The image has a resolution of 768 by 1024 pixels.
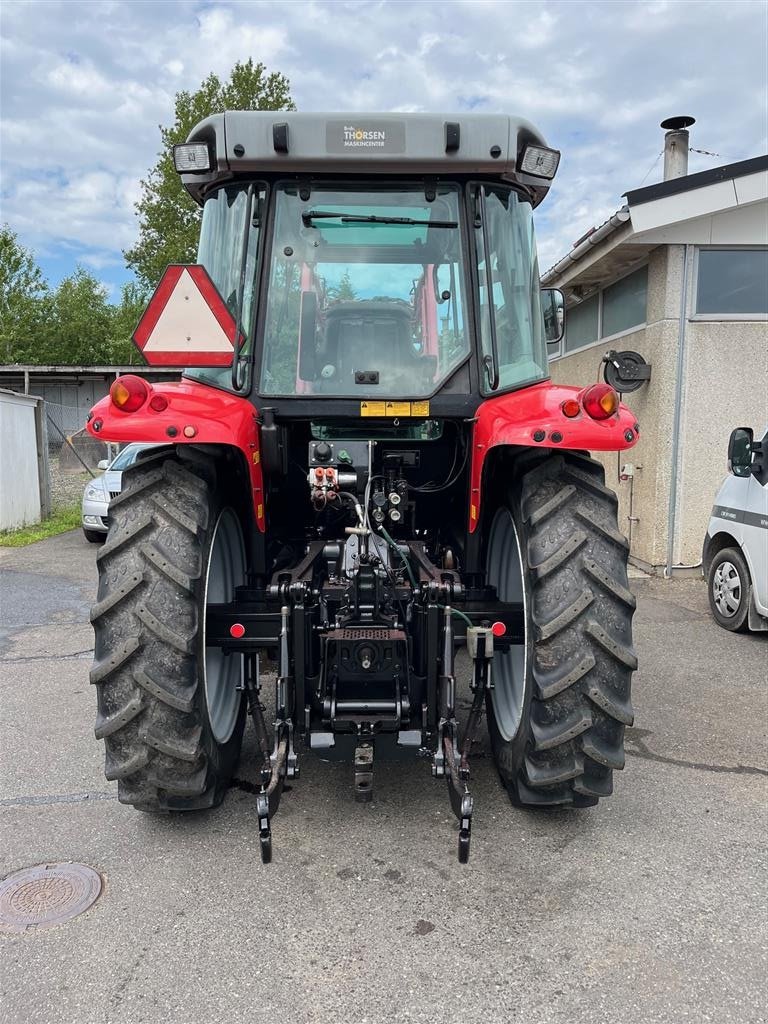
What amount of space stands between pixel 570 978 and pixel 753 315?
7.57m

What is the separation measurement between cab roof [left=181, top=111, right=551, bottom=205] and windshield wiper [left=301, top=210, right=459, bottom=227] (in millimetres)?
178

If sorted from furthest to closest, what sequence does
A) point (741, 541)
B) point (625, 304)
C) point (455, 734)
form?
point (625, 304) → point (741, 541) → point (455, 734)

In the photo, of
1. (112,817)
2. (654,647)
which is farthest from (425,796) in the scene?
(654,647)

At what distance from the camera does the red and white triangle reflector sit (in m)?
2.90

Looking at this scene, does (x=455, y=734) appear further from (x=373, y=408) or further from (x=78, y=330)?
(x=78, y=330)

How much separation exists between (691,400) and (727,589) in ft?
8.58

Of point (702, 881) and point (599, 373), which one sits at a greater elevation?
point (599, 373)

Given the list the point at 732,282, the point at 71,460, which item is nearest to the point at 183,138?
the point at 71,460

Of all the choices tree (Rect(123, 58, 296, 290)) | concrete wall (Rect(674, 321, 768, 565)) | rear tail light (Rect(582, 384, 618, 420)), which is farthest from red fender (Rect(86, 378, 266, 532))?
tree (Rect(123, 58, 296, 290))

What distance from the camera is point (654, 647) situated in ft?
19.4

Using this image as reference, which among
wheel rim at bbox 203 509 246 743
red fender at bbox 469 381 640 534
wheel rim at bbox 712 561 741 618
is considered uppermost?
red fender at bbox 469 381 640 534

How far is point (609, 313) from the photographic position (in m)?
9.88

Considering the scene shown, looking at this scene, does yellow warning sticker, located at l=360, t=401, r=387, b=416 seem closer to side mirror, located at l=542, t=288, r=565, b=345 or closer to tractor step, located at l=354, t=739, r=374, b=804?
side mirror, located at l=542, t=288, r=565, b=345

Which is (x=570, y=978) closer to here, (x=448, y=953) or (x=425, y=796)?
(x=448, y=953)
